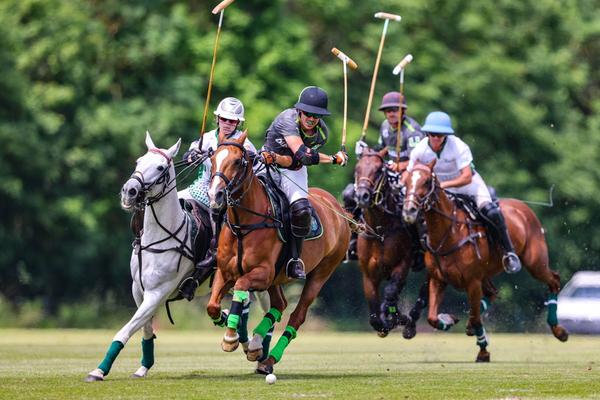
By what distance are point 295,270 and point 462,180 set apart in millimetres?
4075

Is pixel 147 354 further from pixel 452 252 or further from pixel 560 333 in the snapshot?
pixel 560 333

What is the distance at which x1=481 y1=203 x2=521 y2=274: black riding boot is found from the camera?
19.7 metres

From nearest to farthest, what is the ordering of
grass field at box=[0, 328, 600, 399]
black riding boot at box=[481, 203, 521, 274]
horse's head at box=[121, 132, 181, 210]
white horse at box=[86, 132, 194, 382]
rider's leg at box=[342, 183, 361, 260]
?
grass field at box=[0, 328, 600, 399], horse's head at box=[121, 132, 181, 210], white horse at box=[86, 132, 194, 382], black riding boot at box=[481, 203, 521, 274], rider's leg at box=[342, 183, 361, 260]

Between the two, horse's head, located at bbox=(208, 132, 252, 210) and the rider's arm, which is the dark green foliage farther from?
horse's head, located at bbox=(208, 132, 252, 210)

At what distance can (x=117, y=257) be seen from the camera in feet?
123

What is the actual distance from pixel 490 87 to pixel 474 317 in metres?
24.4

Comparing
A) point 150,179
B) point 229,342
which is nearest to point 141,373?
point 229,342

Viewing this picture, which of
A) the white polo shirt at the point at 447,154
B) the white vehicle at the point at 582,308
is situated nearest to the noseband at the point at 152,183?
the white polo shirt at the point at 447,154

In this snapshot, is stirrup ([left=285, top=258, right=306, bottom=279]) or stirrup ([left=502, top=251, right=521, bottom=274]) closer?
stirrup ([left=285, top=258, right=306, bottom=279])

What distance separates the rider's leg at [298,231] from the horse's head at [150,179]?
51.0 inches

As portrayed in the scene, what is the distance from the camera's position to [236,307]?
14.7m

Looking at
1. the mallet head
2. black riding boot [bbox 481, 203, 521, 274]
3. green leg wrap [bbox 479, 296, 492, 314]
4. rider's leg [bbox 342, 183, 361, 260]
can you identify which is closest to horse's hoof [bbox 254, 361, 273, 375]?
rider's leg [bbox 342, 183, 361, 260]

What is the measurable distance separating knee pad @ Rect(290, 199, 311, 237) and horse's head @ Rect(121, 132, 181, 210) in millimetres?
1276

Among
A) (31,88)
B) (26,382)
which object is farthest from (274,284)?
(31,88)
